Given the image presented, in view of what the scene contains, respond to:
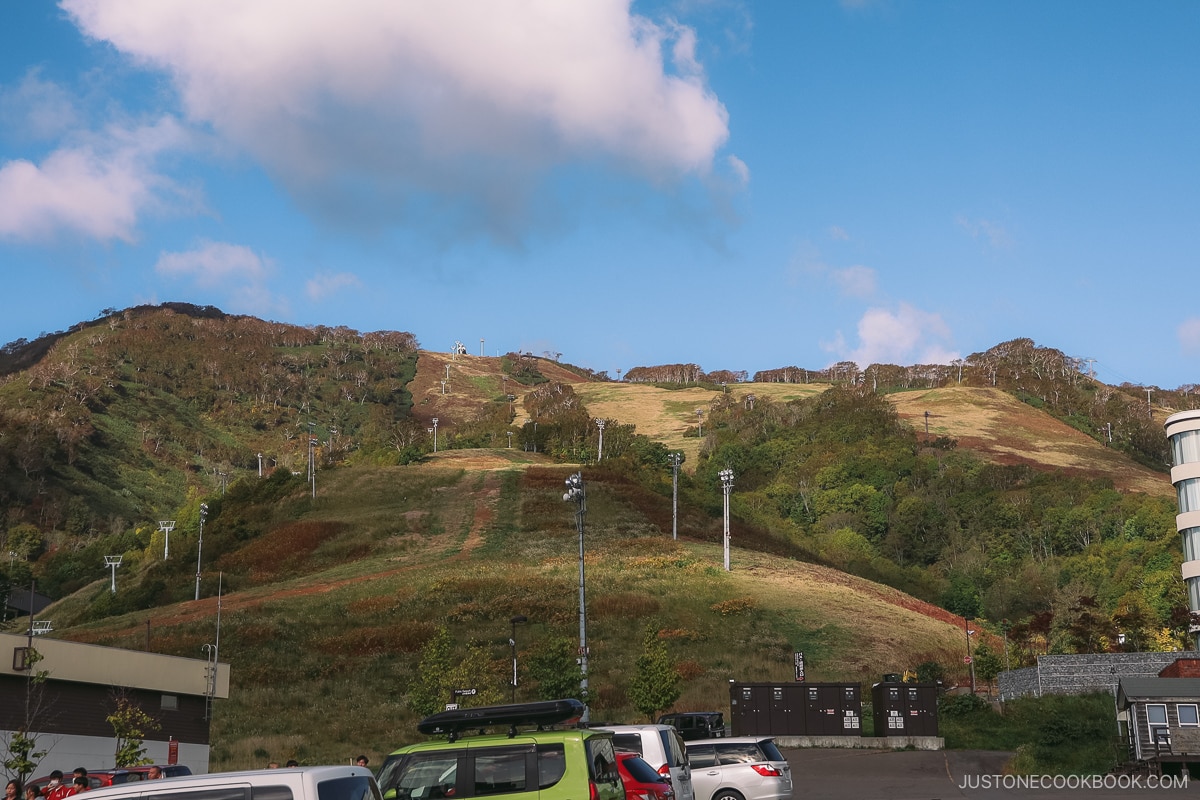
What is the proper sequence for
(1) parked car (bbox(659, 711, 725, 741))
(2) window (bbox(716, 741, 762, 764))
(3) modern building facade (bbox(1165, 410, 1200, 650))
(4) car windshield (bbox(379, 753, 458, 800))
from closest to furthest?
(4) car windshield (bbox(379, 753, 458, 800))
(2) window (bbox(716, 741, 762, 764))
(1) parked car (bbox(659, 711, 725, 741))
(3) modern building facade (bbox(1165, 410, 1200, 650))

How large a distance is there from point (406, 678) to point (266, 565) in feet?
126

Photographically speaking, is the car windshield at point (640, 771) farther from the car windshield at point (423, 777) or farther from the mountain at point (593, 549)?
the mountain at point (593, 549)

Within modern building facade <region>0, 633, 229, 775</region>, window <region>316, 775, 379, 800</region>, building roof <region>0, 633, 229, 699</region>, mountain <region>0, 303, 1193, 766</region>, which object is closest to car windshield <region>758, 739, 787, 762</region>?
window <region>316, 775, 379, 800</region>

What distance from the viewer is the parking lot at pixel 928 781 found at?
86.9 feet

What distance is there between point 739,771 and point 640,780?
21.0ft

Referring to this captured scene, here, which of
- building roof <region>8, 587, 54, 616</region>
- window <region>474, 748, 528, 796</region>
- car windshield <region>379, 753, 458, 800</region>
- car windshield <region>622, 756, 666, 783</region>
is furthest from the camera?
building roof <region>8, 587, 54, 616</region>

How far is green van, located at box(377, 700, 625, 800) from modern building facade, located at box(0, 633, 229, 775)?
498 inches

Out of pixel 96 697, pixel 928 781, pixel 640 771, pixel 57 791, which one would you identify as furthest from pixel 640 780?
pixel 96 697

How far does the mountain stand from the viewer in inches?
2419

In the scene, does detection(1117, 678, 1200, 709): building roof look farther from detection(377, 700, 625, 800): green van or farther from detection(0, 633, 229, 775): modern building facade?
detection(0, 633, 229, 775): modern building facade

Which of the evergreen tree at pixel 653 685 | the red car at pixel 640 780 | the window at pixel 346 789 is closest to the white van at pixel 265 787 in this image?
the window at pixel 346 789

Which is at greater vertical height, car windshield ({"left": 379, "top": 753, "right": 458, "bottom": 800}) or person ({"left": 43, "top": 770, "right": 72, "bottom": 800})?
car windshield ({"left": 379, "top": 753, "right": 458, "bottom": 800})

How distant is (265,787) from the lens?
1099 cm

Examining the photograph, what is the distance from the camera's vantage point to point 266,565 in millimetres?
93250
